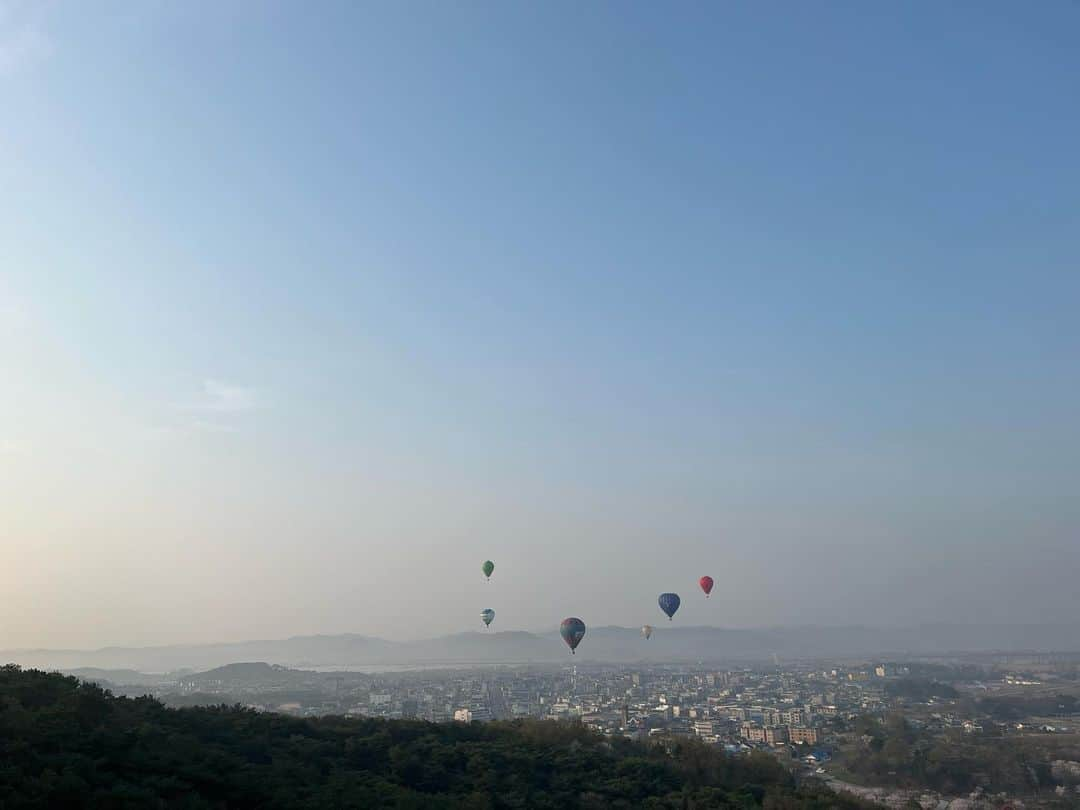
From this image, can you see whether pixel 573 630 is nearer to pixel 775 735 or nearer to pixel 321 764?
pixel 775 735

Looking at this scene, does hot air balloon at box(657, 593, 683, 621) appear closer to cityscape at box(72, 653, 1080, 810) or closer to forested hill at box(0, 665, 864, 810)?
cityscape at box(72, 653, 1080, 810)

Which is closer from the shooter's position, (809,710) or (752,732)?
(752,732)

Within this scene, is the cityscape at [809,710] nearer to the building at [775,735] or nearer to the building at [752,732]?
the building at [775,735]

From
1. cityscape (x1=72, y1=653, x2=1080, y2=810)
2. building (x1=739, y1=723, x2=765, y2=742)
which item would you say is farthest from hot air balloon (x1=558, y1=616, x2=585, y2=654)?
building (x1=739, y1=723, x2=765, y2=742)

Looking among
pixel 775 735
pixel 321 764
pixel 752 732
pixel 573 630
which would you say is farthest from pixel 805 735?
pixel 321 764

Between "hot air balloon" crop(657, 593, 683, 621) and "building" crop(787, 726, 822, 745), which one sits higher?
"hot air balloon" crop(657, 593, 683, 621)
